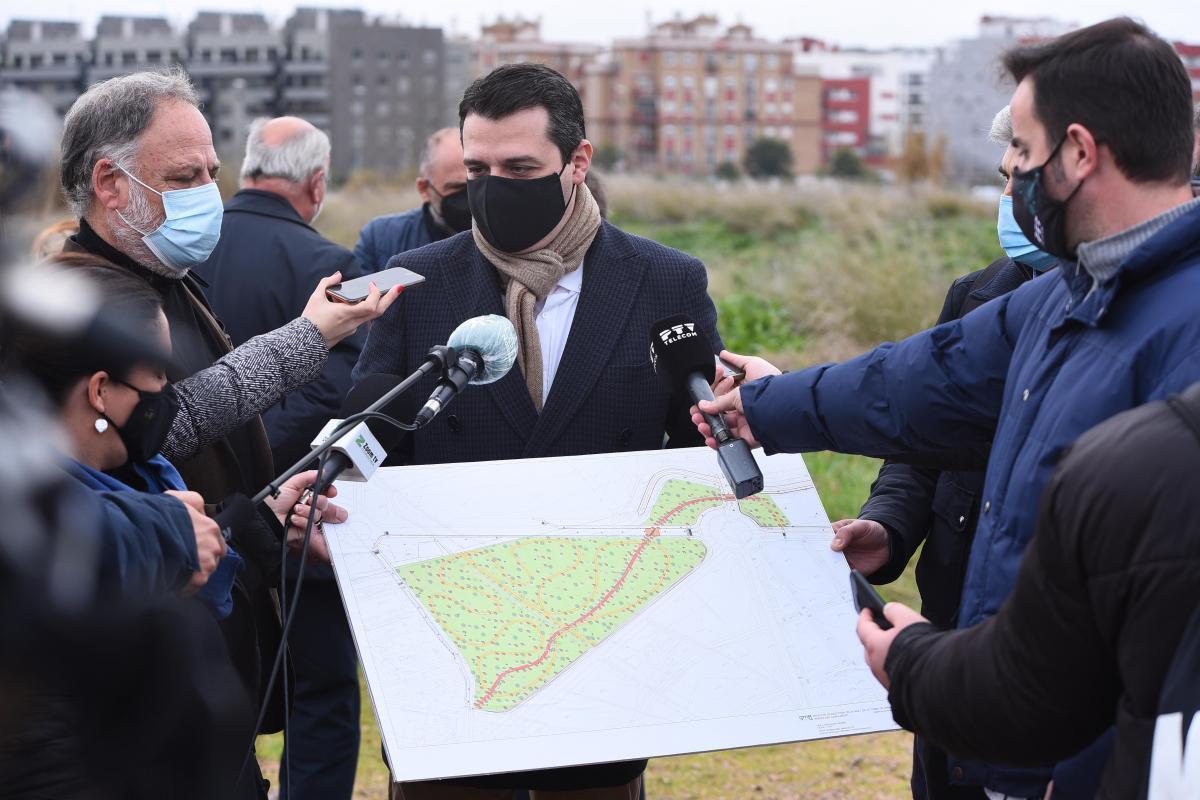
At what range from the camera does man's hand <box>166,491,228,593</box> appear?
2.28m

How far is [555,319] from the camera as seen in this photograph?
11.2 feet

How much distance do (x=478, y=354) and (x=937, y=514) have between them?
1349mm

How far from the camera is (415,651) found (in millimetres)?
2648

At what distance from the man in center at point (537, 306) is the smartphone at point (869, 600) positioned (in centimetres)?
96

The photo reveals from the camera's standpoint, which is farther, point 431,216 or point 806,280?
point 806,280

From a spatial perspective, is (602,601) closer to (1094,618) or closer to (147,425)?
(147,425)

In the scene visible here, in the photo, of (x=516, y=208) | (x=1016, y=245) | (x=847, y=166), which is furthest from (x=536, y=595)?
(x=847, y=166)

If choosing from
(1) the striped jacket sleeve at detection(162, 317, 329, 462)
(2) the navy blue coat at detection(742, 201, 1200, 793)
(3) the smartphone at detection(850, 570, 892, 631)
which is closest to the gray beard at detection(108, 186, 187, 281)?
(1) the striped jacket sleeve at detection(162, 317, 329, 462)

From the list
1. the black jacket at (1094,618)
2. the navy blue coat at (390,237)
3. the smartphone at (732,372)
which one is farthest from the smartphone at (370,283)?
the navy blue coat at (390,237)

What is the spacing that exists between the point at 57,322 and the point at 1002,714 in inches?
57.0

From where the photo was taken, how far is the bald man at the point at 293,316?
459 cm

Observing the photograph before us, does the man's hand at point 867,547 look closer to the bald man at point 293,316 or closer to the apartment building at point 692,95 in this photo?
the bald man at point 293,316

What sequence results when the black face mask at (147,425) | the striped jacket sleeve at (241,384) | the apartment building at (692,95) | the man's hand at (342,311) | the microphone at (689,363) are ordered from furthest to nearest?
1. the apartment building at (692,95)
2. the man's hand at (342,311)
3. the striped jacket sleeve at (241,384)
4. the microphone at (689,363)
5. the black face mask at (147,425)

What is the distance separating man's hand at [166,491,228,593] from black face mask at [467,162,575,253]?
4.23ft
